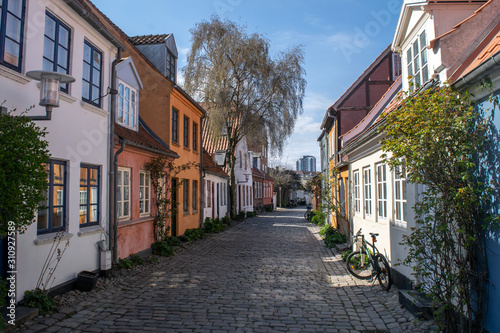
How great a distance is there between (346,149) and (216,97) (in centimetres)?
1139

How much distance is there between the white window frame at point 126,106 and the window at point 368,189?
22.1 ft

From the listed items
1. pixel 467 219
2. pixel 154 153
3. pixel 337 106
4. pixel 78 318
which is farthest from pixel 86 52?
pixel 337 106

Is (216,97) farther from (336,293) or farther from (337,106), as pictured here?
(336,293)

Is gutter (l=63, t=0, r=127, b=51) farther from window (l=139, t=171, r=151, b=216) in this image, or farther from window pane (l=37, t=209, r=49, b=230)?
window (l=139, t=171, r=151, b=216)

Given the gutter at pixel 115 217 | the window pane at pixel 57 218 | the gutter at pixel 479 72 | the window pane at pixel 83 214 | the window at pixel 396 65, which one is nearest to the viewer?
the gutter at pixel 479 72

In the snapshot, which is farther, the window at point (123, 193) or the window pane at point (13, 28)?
the window at point (123, 193)

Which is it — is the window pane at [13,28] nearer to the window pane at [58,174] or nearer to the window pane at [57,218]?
the window pane at [58,174]

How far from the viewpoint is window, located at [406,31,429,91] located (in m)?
6.31

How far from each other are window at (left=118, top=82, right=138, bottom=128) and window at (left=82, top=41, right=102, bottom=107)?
2.20 meters

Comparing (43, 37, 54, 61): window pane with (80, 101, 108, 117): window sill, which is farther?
(80, 101, 108, 117): window sill

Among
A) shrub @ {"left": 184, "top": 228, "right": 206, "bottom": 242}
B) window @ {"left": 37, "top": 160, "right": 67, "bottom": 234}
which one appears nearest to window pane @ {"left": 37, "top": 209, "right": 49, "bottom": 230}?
window @ {"left": 37, "top": 160, "right": 67, "bottom": 234}

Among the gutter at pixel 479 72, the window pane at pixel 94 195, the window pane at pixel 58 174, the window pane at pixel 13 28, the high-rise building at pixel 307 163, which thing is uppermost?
the high-rise building at pixel 307 163

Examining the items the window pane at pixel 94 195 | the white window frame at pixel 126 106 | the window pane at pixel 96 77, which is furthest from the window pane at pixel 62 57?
the white window frame at pixel 126 106

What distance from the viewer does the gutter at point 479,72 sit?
12.2 ft
